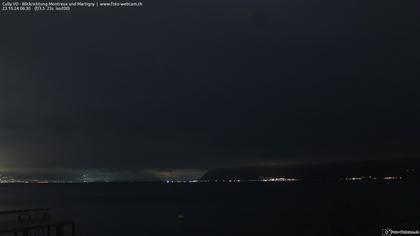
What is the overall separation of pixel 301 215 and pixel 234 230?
2449cm

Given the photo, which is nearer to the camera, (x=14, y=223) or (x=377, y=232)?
(x=14, y=223)

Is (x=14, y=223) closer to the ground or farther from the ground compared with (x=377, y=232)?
farther from the ground

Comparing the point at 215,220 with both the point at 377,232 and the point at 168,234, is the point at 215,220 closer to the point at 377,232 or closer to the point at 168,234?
the point at 168,234

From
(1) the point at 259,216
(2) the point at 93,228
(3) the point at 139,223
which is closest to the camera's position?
(2) the point at 93,228

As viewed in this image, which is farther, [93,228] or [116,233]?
[93,228]

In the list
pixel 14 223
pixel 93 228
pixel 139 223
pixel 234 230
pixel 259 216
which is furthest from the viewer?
pixel 259 216

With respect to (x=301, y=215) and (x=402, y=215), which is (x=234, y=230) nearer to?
(x=301, y=215)

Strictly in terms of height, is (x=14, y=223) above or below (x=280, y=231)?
above

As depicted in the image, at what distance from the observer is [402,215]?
89.4m

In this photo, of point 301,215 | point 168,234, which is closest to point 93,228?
point 168,234

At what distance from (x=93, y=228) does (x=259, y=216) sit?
3266 centimetres

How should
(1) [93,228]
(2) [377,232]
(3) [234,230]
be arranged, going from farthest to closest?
(1) [93,228], (3) [234,230], (2) [377,232]

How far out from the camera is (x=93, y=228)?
283 feet

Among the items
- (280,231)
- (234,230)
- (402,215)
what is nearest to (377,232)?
(280,231)
